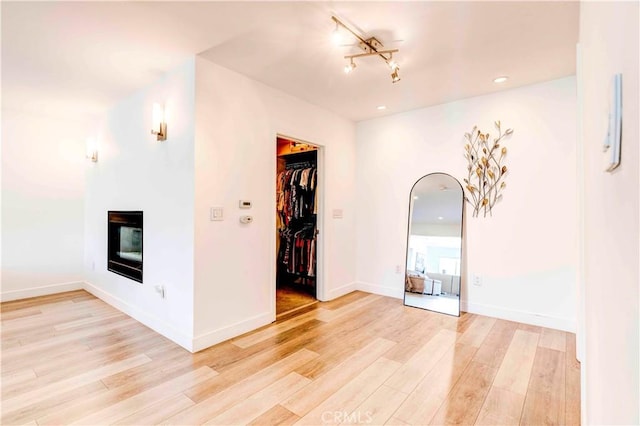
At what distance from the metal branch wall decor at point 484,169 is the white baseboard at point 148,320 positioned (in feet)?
10.8

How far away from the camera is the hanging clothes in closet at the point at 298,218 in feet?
14.6

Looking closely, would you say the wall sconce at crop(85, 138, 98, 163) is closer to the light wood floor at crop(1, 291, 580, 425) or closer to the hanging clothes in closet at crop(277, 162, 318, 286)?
the light wood floor at crop(1, 291, 580, 425)

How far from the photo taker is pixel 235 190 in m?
2.92

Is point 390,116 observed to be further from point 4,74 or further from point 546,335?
point 4,74

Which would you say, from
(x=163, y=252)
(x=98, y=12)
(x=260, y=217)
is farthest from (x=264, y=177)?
(x=98, y=12)

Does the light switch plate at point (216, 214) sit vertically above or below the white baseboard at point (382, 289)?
above

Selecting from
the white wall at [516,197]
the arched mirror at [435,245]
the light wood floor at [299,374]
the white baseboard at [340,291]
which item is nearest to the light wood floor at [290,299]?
the white baseboard at [340,291]

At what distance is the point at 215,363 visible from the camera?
2.41 m

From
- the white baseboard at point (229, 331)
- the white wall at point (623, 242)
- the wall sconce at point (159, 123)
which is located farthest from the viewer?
the wall sconce at point (159, 123)

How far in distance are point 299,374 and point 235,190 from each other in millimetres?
1677

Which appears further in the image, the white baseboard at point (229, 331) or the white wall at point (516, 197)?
the white wall at point (516, 197)

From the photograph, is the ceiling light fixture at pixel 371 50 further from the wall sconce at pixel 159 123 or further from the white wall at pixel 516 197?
the wall sconce at pixel 159 123

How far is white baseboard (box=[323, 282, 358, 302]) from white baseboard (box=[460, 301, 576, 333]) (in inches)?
57.6

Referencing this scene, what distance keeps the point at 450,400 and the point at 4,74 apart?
4.67 meters
